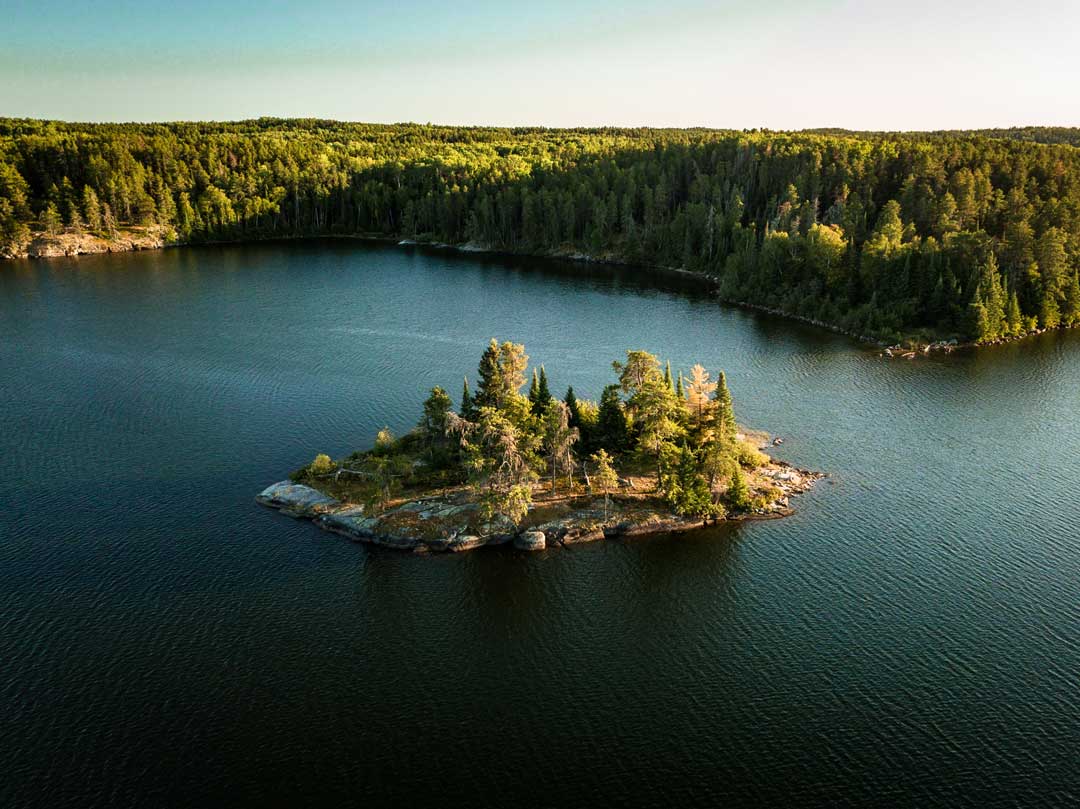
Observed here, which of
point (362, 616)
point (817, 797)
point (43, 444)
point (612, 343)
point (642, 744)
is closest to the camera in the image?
point (817, 797)

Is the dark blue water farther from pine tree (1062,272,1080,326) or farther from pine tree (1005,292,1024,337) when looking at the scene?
pine tree (1062,272,1080,326)

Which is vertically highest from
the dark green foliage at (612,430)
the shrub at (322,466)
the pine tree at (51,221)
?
the pine tree at (51,221)

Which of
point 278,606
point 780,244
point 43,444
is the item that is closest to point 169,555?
point 278,606

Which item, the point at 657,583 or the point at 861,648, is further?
the point at 657,583

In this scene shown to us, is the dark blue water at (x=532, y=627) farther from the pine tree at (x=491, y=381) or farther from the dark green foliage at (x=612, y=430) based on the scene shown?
the pine tree at (x=491, y=381)

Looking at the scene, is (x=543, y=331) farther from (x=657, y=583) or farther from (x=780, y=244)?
(x=657, y=583)

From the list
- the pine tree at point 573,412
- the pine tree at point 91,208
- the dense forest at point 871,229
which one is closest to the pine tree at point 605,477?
the pine tree at point 573,412
